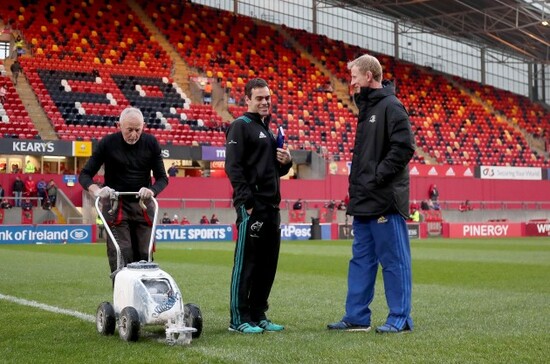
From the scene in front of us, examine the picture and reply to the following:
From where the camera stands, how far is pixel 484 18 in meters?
55.8

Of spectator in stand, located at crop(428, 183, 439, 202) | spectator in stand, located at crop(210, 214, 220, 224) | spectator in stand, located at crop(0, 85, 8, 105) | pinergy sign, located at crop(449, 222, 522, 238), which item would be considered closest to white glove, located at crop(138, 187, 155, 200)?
spectator in stand, located at crop(210, 214, 220, 224)

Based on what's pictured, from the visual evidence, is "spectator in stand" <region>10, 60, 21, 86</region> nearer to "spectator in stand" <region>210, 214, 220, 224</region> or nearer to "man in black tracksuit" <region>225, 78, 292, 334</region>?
"spectator in stand" <region>210, 214, 220, 224</region>

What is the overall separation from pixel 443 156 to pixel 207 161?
16.7m

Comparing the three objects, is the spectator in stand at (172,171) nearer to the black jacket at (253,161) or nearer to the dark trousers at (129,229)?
the dark trousers at (129,229)

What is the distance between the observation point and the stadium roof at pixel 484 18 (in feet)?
170

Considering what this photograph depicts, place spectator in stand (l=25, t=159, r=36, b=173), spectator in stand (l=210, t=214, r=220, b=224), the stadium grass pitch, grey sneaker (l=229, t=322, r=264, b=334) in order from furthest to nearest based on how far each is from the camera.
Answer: spectator in stand (l=210, t=214, r=220, b=224)
spectator in stand (l=25, t=159, r=36, b=173)
grey sneaker (l=229, t=322, r=264, b=334)
the stadium grass pitch

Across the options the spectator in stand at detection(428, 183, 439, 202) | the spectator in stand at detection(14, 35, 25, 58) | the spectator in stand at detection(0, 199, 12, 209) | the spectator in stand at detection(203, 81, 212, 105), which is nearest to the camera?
the spectator in stand at detection(0, 199, 12, 209)

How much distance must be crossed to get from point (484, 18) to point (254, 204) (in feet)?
168

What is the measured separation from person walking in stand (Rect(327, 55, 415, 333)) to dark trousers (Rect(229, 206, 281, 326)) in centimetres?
69

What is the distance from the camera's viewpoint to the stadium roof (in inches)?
2039

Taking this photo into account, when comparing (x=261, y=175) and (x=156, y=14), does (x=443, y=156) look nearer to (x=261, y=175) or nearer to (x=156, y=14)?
(x=156, y=14)

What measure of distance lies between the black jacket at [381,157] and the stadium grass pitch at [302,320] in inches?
44.4

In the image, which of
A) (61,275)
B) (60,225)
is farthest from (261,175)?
(60,225)

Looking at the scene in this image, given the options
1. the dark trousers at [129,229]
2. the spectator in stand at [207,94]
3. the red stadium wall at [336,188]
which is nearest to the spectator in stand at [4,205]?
the red stadium wall at [336,188]
